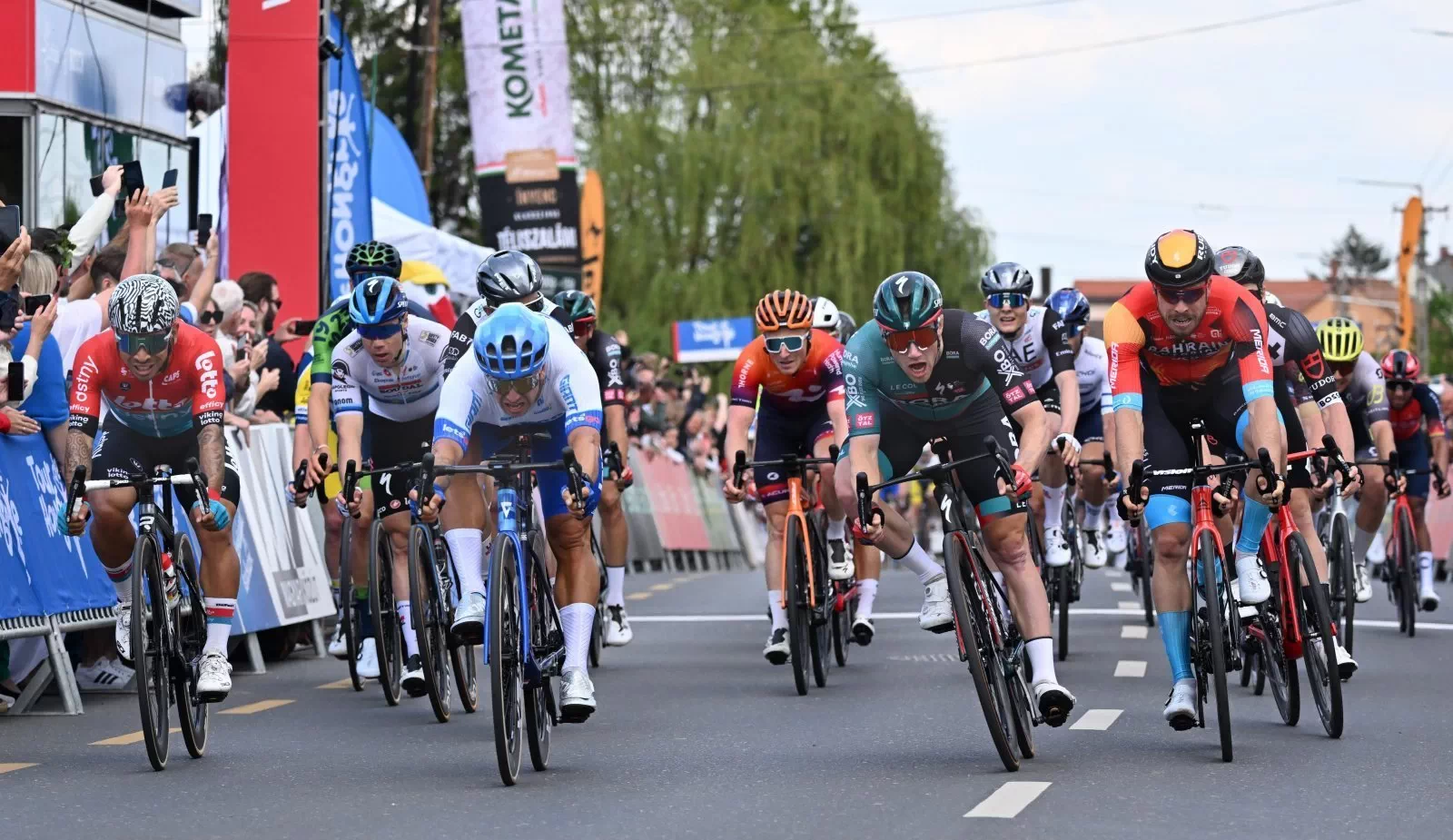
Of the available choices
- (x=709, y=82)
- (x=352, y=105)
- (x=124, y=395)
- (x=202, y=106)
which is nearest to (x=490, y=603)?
(x=124, y=395)

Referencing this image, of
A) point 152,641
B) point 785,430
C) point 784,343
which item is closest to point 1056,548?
point 785,430

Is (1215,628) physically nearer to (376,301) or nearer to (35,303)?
(376,301)

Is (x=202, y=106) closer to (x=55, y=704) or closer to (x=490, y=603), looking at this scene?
(x=55, y=704)

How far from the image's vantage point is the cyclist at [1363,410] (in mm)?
15055

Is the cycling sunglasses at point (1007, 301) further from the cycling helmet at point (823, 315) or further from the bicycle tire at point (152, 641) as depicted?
the bicycle tire at point (152, 641)

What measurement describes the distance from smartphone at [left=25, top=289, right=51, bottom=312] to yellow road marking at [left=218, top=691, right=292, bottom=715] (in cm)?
215

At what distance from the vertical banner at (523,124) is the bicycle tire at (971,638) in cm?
1783

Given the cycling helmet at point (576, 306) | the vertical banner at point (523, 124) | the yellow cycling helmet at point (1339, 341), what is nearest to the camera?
the cycling helmet at point (576, 306)

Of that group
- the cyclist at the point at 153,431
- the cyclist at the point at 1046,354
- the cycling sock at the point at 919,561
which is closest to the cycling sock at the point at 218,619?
the cyclist at the point at 153,431

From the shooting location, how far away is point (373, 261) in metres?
11.8

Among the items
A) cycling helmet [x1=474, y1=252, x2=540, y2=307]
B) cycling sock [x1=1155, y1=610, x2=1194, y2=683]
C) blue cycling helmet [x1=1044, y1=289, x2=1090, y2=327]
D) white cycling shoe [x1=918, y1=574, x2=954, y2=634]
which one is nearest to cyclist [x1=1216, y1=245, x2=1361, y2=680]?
cycling sock [x1=1155, y1=610, x2=1194, y2=683]

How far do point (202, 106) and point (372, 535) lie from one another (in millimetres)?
15417

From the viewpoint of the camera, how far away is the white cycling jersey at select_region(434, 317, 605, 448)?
9320 mm

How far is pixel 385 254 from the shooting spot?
11.9m
